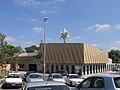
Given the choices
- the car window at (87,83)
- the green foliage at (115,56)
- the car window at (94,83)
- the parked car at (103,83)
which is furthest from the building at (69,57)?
the green foliage at (115,56)

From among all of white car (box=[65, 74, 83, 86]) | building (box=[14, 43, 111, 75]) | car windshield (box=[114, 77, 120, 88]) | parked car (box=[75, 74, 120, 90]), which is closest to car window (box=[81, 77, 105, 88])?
parked car (box=[75, 74, 120, 90])

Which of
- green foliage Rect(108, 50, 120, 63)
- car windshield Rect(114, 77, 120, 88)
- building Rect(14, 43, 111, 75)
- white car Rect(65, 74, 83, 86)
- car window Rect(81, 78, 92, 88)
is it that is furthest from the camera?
green foliage Rect(108, 50, 120, 63)

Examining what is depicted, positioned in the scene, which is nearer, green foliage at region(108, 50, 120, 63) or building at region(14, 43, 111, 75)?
building at region(14, 43, 111, 75)

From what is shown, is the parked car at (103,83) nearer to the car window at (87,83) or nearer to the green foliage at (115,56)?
the car window at (87,83)

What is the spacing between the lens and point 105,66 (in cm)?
9650

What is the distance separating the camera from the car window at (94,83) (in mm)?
11406

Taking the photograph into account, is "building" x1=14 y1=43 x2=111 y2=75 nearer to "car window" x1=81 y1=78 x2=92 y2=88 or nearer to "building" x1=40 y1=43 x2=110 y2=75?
"building" x1=40 y1=43 x2=110 y2=75

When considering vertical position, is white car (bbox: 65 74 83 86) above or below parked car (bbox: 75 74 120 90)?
below

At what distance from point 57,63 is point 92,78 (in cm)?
5292

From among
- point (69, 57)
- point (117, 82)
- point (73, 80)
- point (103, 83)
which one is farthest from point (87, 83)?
point (69, 57)

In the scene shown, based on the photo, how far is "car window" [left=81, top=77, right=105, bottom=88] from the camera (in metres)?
11.4

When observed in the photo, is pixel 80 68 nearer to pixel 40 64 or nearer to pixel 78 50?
pixel 78 50

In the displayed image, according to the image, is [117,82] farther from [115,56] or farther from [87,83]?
[115,56]

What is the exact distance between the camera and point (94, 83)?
1187 centimetres
